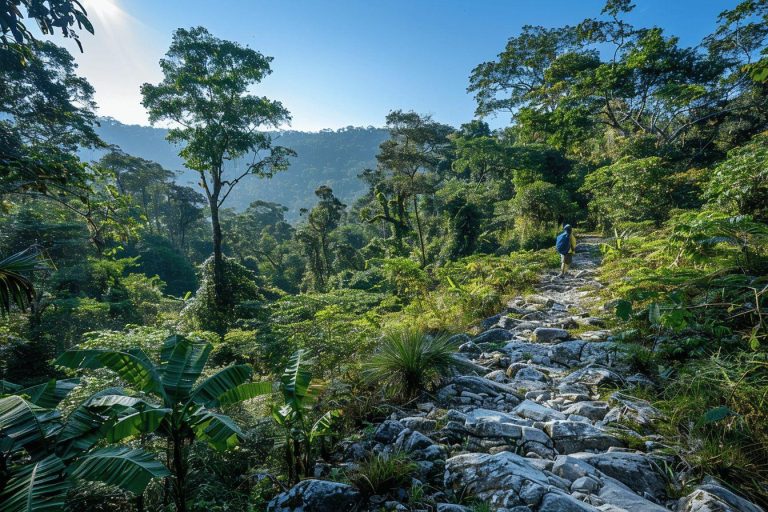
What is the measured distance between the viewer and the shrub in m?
2.80

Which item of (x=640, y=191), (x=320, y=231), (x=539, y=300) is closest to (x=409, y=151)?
(x=320, y=231)

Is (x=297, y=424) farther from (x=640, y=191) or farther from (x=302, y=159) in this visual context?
(x=302, y=159)

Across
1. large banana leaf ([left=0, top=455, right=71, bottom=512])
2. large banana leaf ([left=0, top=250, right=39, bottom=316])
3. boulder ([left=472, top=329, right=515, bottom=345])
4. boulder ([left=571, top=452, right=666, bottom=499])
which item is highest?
large banana leaf ([left=0, top=250, right=39, bottom=316])

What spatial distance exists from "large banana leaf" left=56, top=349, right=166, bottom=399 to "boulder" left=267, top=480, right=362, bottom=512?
1.29m

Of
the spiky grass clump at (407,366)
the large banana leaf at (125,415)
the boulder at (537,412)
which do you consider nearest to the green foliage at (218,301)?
the spiky grass clump at (407,366)

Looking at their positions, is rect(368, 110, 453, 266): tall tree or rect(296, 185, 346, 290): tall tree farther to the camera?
rect(296, 185, 346, 290): tall tree

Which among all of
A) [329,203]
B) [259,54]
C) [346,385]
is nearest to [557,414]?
[346,385]

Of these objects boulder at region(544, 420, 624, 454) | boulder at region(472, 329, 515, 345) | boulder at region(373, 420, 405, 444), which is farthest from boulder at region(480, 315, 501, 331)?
boulder at region(373, 420, 405, 444)

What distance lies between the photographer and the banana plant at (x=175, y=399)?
2707 millimetres

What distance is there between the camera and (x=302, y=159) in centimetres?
16512

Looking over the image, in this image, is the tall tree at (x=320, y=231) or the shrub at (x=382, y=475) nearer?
the shrub at (x=382, y=475)

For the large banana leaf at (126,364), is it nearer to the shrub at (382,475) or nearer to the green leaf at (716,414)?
the shrub at (382,475)

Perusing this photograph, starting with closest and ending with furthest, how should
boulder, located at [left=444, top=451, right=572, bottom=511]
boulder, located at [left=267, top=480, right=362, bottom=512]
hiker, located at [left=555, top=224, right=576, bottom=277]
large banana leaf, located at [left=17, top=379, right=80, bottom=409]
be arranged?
boulder, located at [left=444, top=451, right=572, bottom=511] < boulder, located at [left=267, top=480, right=362, bottom=512] < large banana leaf, located at [left=17, top=379, right=80, bottom=409] < hiker, located at [left=555, top=224, right=576, bottom=277]

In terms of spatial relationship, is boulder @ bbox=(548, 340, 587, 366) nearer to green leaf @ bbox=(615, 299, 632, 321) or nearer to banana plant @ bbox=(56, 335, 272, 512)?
green leaf @ bbox=(615, 299, 632, 321)
